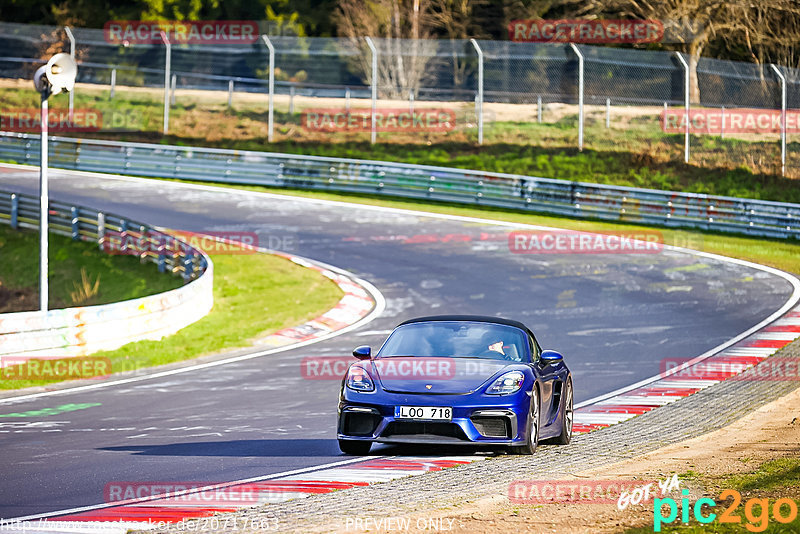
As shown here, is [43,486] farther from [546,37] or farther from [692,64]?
[546,37]

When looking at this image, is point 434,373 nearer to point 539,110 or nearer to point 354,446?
point 354,446

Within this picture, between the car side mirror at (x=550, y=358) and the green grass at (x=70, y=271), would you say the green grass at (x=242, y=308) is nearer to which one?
the green grass at (x=70, y=271)

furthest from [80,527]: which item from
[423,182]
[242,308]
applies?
[423,182]

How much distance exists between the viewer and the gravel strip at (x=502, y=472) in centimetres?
714

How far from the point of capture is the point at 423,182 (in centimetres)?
3341

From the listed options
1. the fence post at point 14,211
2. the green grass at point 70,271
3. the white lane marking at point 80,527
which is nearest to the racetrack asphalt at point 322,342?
the white lane marking at point 80,527

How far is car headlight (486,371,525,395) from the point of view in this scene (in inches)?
365

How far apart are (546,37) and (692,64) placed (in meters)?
20.7

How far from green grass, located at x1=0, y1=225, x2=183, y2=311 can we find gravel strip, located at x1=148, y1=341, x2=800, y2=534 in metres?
13.7

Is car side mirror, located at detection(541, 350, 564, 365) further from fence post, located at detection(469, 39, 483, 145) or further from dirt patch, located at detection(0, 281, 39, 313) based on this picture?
fence post, located at detection(469, 39, 483, 145)

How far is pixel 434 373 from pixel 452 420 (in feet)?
1.99

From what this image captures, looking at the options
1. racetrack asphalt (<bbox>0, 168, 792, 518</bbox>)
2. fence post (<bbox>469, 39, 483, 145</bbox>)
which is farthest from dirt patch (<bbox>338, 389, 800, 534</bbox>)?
fence post (<bbox>469, 39, 483, 145</bbox>)

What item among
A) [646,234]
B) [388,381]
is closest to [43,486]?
[388,381]

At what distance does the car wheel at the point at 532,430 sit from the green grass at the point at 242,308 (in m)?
7.94
